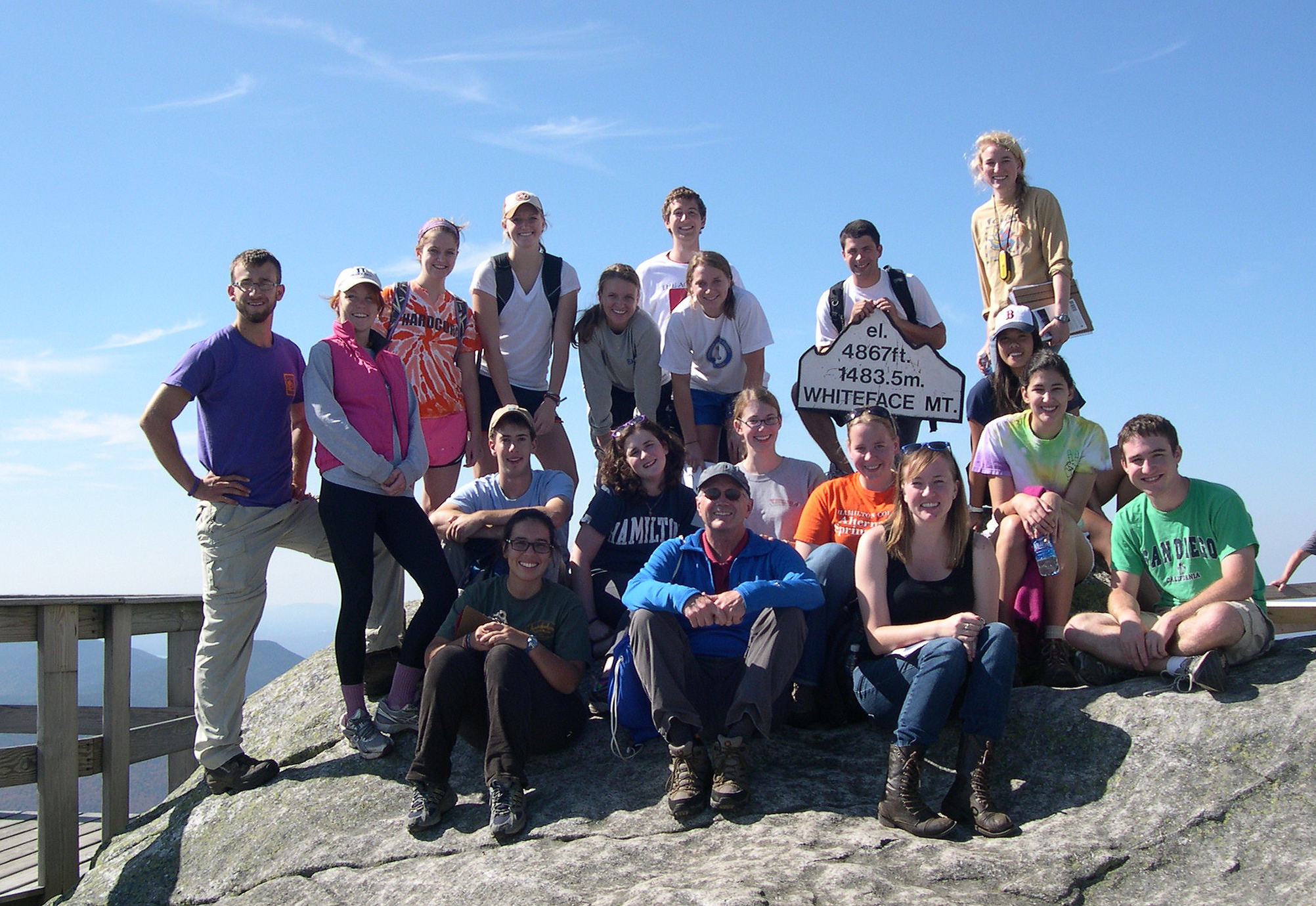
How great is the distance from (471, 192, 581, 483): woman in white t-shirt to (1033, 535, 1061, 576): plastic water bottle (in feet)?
11.6

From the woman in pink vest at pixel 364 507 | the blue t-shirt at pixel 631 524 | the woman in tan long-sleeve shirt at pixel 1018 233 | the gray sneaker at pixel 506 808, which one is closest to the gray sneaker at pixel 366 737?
the woman in pink vest at pixel 364 507

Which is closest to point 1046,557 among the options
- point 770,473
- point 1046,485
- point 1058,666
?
point 1058,666

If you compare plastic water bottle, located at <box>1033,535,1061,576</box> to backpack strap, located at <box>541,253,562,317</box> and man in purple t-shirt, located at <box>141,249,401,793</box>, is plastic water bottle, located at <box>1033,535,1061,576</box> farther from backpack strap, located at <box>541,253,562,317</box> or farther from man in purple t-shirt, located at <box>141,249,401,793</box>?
man in purple t-shirt, located at <box>141,249,401,793</box>

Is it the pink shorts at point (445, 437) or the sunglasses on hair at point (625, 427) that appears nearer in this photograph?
the sunglasses on hair at point (625, 427)

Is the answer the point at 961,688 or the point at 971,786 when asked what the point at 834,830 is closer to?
the point at 971,786

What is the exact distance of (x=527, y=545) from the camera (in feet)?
18.1

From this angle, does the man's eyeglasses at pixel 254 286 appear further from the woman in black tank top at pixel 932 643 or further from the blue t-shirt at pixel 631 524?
the woman in black tank top at pixel 932 643

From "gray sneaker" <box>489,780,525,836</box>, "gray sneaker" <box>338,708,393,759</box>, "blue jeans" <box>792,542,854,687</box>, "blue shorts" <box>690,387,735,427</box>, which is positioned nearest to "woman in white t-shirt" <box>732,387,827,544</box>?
"blue jeans" <box>792,542,854,687</box>

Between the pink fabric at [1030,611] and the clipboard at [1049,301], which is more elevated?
the clipboard at [1049,301]

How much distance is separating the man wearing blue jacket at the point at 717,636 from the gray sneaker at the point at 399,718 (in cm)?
165

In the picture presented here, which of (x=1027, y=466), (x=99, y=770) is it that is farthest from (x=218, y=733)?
(x=1027, y=466)

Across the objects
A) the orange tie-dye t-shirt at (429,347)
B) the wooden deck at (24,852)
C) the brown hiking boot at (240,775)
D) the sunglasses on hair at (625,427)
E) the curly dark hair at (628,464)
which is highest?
the orange tie-dye t-shirt at (429,347)

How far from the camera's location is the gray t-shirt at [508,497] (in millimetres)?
6363

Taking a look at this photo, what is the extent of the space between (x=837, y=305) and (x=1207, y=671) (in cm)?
408
